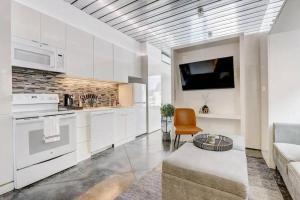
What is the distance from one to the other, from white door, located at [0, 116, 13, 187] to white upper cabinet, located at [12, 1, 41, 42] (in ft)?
4.03

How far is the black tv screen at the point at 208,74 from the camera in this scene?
361cm

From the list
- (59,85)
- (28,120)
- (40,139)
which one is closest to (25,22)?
(59,85)

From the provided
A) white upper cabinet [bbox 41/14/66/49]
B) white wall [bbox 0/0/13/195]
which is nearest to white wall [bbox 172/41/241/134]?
white upper cabinet [bbox 41/14/66/49]

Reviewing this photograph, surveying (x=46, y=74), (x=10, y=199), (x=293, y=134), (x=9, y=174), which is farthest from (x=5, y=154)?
(x=293, y=134)

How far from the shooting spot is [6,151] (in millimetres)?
1979

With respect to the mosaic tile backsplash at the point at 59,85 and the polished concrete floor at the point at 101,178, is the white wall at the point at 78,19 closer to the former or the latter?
the mosaic tile backsplash at the point at 59,85

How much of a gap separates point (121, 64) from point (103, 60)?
2.11 ft

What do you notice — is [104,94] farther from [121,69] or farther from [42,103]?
[42,103]

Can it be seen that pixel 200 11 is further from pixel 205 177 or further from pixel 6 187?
pixel 6 187

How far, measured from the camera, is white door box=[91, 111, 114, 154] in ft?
10.3

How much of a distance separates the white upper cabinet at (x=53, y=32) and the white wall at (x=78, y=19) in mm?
283

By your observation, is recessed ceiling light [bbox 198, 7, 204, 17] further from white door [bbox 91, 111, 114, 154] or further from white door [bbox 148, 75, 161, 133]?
white door [bbox 91, 111, 114, 154]

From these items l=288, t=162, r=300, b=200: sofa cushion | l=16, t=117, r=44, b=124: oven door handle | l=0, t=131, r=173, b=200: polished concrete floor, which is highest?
l=16, t=117, r=44, b=124: oven door handle

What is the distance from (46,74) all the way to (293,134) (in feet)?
13.1
